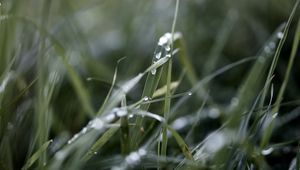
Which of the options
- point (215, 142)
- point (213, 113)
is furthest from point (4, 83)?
point (213, 113)

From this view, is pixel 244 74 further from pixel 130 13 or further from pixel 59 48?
pixel 59 48

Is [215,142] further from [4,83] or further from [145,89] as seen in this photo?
[4,83]

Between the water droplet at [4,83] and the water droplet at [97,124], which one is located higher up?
the water droplet at [4,83]

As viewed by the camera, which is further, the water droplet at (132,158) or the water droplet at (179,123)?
the water droplet at (179,123)

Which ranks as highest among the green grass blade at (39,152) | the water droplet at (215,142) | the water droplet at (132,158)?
the green grass blade at (39,152)

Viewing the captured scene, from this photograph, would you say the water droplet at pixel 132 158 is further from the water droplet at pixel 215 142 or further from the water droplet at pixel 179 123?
the water droplet at pixel 179 123

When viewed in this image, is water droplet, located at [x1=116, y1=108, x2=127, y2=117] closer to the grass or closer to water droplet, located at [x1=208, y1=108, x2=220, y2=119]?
the grass

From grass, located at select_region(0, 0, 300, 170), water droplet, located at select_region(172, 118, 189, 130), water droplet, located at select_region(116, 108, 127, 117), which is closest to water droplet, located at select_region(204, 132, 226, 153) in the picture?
grass, located at select_region(0, 0, 300, 170)

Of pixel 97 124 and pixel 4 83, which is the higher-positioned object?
pixel 4 83

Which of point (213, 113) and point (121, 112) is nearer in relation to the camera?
point (121, 112)

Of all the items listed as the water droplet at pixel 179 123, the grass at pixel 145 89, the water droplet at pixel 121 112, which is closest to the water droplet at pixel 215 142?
the grass at pixel 145 89
